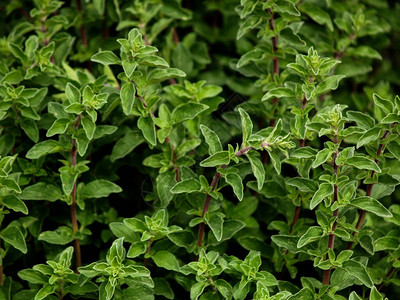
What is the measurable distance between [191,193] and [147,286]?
0.39 m

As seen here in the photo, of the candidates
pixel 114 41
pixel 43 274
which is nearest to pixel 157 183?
pixel 43 274

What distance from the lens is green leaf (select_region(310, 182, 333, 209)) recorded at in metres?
1.91

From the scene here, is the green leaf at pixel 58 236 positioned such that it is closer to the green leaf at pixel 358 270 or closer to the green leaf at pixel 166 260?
the green leaf at pixel 166 260

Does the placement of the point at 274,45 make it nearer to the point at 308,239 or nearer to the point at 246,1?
the point at 246,1

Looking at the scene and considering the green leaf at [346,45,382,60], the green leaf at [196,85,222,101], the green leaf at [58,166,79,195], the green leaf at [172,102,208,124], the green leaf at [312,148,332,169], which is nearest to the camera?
the green leaf at [312,148,332,169]

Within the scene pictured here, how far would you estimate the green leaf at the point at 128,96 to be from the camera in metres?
2.05

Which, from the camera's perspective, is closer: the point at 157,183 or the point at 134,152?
the point at 157,183

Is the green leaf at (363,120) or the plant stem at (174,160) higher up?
the green leaf at (363,120)

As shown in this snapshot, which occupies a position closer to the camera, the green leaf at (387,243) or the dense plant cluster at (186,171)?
the dense plant cluster at (186,171)

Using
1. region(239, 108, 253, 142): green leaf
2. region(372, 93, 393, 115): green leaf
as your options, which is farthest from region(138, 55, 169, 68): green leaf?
region(372, 93, 393, 115): green leaf

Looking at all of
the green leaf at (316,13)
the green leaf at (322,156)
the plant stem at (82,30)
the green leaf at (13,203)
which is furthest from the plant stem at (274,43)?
the green leaf at (13,203)

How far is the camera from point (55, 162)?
247 centimetres

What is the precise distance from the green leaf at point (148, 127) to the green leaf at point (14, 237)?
1.95 feet

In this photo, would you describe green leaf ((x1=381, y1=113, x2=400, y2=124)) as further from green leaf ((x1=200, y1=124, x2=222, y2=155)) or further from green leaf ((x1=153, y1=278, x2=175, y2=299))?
green leaf ((x1=153, y1=278, x2=175, y2=299))
